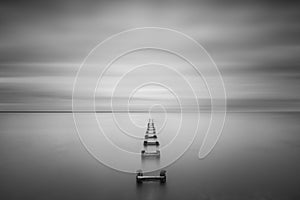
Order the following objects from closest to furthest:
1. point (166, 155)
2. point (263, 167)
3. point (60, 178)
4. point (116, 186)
Result: point (116, 186) < point (60, 178) < point (263, 167) < point (166, 155)

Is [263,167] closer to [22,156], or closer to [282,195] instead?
[282,195]

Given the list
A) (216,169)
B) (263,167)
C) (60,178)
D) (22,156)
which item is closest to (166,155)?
(216,169)

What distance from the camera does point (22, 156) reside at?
8.63 metres

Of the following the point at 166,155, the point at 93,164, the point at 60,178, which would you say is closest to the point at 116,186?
the point at 60,178

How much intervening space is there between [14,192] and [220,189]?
187 inches

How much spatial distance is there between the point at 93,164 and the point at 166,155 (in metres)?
2.94

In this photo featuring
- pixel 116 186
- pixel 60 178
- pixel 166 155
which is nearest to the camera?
pixel 116 186

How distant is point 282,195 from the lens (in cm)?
445

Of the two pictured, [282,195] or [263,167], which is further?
[263,167]

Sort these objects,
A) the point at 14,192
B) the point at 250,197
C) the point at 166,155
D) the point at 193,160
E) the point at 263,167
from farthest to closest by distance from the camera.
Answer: the point at 166,155
the point at 193,160
the point at 263,167
the point at 14,192
the point at 250,197

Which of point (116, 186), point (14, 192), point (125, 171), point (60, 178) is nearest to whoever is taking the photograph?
point (14, 192)

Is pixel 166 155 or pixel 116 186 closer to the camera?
pixel 116 186

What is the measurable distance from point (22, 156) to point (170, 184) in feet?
22.8

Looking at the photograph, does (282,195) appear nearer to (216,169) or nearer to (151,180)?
(216,169)
